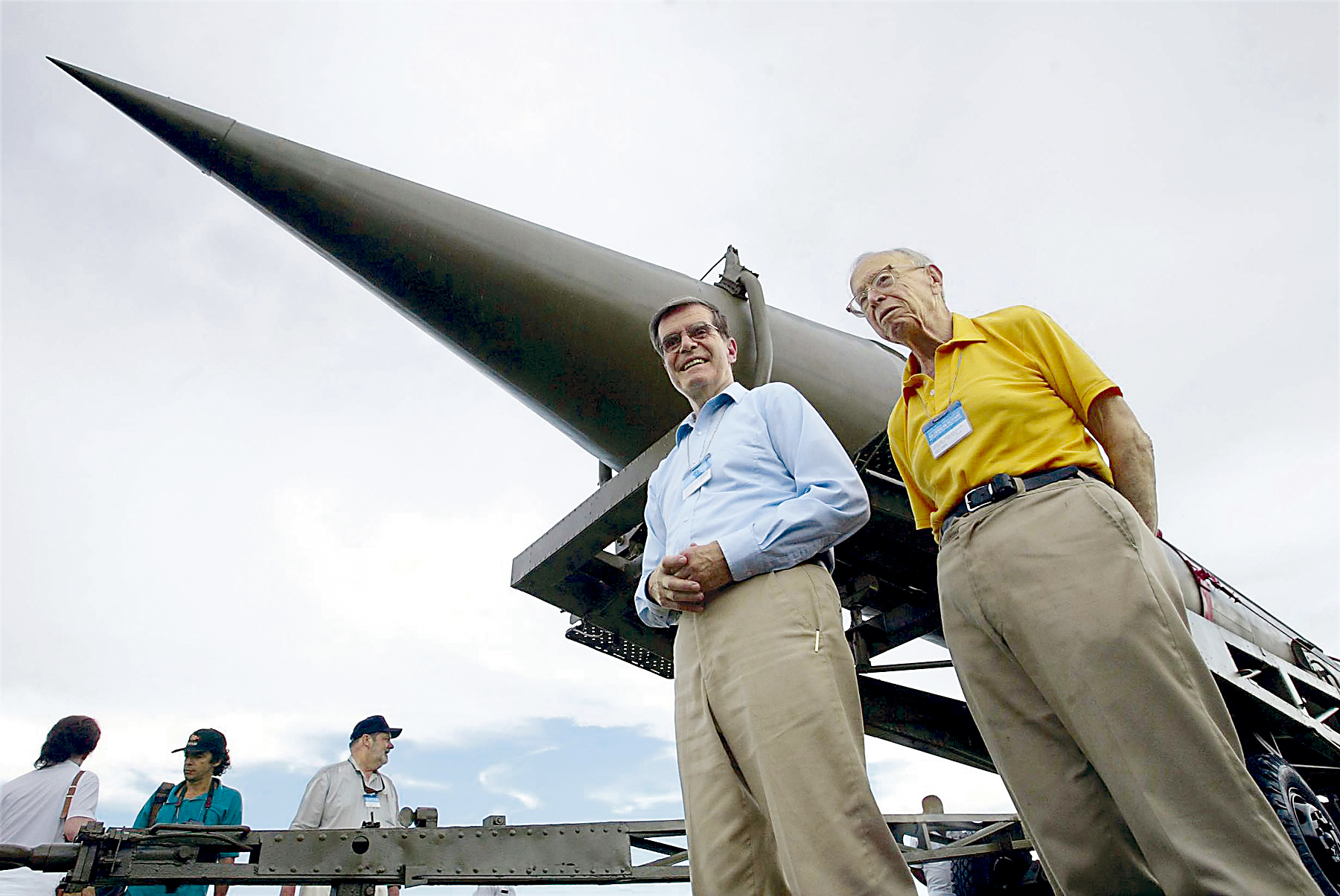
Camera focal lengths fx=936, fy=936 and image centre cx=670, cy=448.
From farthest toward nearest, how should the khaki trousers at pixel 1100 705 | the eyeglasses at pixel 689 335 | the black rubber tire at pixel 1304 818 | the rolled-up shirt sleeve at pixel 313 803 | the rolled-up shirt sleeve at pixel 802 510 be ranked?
the rolled-up shirt sleeve at pixel 313 803
the black rubber tire at pixel 1304 818
the eyeglasses at pixel 689 335
the rolled-up shirt sleeve at pixel 802 510
the khaki trousers at pixel 1100 705

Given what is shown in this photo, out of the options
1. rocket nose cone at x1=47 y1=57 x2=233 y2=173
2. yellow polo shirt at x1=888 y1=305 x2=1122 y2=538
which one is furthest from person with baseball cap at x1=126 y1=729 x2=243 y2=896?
yellow polo shirt at x1=888 y1=305 x2=1122 y2=538

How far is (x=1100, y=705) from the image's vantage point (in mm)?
1739

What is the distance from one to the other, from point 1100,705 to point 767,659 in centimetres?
64

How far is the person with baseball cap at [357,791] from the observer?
191 inches

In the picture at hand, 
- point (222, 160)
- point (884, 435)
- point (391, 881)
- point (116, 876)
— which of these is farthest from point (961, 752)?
point (222, 160)

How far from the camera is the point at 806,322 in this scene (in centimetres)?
499

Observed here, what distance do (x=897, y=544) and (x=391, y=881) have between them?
2753 millimetres

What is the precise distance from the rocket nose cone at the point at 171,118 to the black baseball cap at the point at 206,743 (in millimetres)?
2697

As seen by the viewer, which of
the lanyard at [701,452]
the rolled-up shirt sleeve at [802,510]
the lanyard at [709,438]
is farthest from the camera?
the lanyard at [709,438]

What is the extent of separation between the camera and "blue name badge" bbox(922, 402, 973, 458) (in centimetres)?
217

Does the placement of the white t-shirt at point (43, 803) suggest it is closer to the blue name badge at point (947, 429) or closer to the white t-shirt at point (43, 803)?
the white t-shirt at point (43, 803)

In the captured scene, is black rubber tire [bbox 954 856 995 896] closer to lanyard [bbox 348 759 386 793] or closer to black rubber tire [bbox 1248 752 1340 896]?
black rubber tire [bbox 1248 752 1340 896]

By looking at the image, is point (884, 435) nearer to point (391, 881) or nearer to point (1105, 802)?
point (1105, 802)

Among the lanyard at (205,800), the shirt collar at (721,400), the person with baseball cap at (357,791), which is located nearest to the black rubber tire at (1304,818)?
the shirt collar at (721,400)
